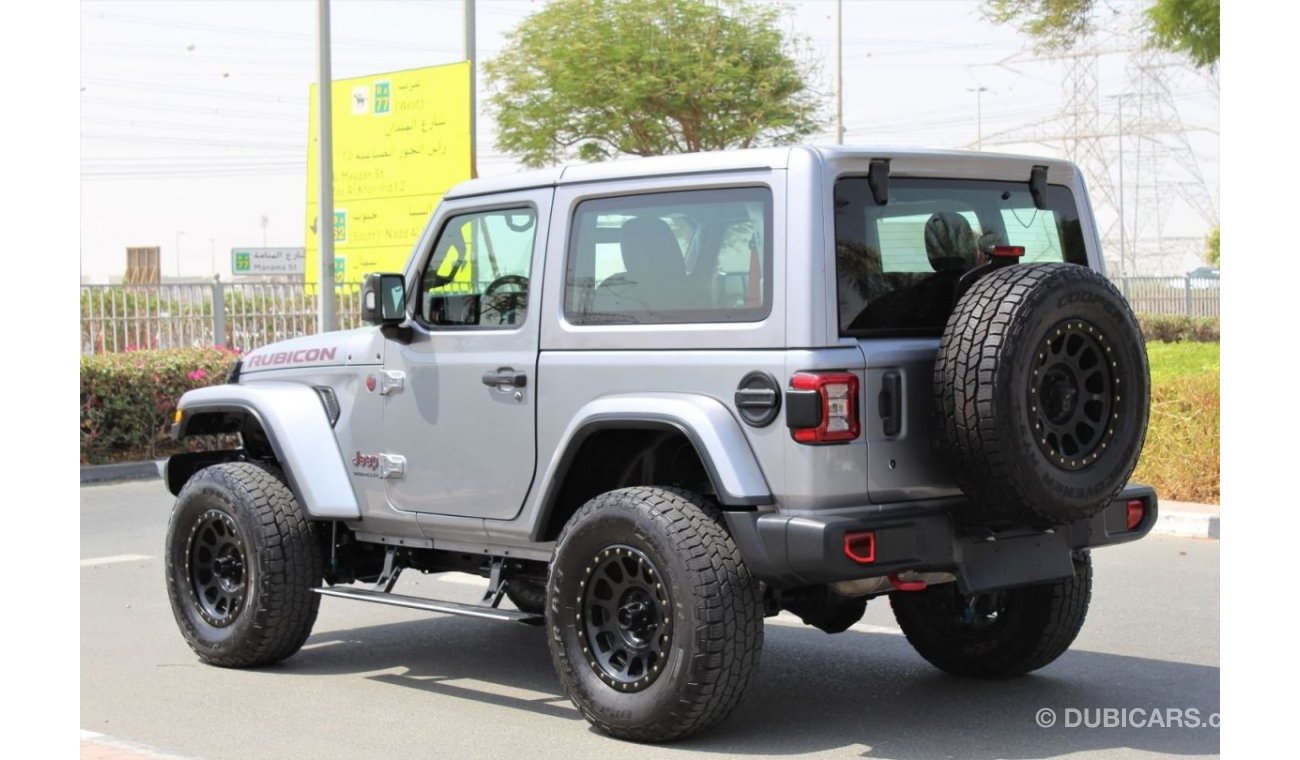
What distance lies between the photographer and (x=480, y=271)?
23.8 ft

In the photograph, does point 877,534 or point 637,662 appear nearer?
point 877,534

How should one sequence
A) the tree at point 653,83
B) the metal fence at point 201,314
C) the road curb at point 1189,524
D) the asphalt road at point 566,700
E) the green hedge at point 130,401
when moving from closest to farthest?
the asphalt road at point 566,700 < the road curb at point 1189,524 < the green hedge at point 130,401 < the metal fence at point 201,314 < the tree at point 653,83

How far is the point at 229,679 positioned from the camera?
7633 millimetres

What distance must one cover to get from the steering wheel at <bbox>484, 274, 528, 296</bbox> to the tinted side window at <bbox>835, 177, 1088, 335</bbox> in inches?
58.0

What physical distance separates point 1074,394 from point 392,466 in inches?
116

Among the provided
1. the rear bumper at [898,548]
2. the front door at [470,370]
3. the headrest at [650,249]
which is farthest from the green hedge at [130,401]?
the rear bumper at [898,548]

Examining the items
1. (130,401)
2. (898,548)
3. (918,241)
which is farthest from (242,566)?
(130,401)

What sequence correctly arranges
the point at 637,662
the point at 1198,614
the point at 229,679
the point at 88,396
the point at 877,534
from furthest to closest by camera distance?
the point at 88,396 < the point at 1198,614 < the point at 229,679 < the point at 637,662 < the point at 877,534

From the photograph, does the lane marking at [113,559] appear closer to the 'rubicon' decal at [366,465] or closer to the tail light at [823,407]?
the 'rubicon' decal at [366,465]

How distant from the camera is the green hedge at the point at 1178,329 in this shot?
30.4 meters

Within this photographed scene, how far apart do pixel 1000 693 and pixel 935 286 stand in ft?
5.99

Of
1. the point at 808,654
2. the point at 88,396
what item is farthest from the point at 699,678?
the point at 88,396

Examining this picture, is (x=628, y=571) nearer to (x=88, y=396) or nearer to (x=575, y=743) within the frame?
(x=575, y=743)

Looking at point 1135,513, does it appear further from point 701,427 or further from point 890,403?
point 701,427
